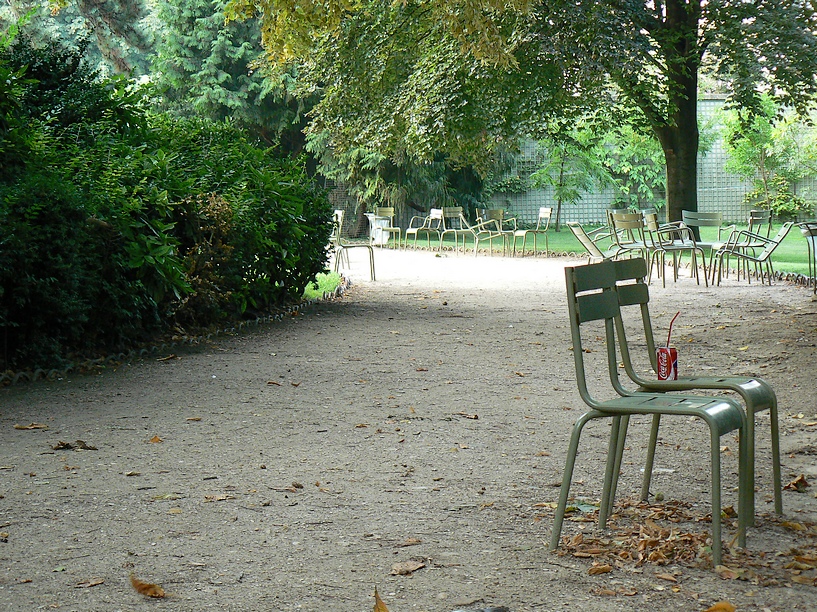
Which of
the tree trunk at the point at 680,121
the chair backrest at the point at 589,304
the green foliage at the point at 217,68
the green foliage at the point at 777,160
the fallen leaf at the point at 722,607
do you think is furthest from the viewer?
the green foliage at the point at 217,68

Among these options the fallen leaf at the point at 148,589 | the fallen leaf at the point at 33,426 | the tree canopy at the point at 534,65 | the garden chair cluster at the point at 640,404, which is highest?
the tree canopy at the point at 534,65

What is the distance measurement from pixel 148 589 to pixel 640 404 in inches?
71.1

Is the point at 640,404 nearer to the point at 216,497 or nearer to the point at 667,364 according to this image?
the point at 667,364

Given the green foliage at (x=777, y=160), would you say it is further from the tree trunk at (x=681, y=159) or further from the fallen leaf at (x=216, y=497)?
the fallen leaf at (x=216, y=497)

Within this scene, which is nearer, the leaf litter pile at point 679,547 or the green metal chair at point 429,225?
the leaf litter pile at point 679,547

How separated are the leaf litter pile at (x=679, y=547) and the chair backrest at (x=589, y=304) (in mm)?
552

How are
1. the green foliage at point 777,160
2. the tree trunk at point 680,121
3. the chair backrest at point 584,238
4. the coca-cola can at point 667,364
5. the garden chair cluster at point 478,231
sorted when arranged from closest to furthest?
the coca-cola can at point 667,364, the chair backrest at point 584,238, the tree trunk at point 680,121, the garden chair cluster at point 478,231, the green foliage at point 777,160

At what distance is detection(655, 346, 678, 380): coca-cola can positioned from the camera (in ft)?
13.0

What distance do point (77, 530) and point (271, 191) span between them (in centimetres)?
710

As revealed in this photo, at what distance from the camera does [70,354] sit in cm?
743

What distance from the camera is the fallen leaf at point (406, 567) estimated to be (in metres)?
3.33

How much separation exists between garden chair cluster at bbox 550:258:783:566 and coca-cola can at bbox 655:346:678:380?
0.08 metres

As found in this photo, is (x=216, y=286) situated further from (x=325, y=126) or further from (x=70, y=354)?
(x=325, y=126)

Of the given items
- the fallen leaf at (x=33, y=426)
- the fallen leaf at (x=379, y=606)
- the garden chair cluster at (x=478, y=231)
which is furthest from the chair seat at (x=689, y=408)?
the garden chair cluster at (x=478, y=231)
